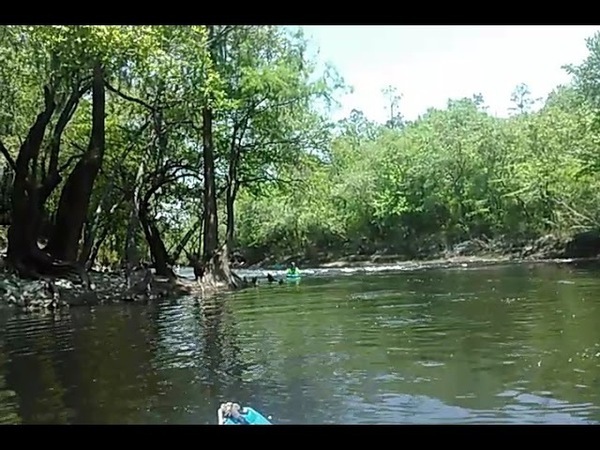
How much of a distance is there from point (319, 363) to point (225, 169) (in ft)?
51.3

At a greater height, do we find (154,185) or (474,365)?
(154,185)

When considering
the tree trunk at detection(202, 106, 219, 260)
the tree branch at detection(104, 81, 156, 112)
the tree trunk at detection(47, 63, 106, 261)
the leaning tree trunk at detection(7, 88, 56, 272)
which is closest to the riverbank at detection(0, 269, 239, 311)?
the leaning tree trunk at detection(7, 88, 56, 272)

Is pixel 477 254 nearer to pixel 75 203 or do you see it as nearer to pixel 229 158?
pixel 229 158

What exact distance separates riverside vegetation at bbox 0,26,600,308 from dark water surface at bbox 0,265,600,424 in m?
4.01

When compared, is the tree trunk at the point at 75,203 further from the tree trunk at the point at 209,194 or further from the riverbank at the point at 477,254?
the riverbank at the point at 477,254

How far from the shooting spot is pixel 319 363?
6.81m

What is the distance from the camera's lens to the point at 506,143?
116 feet

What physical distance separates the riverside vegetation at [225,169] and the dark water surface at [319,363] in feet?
13.1

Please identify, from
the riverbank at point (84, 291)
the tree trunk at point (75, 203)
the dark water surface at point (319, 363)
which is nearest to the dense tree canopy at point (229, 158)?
the tree trunk at point (75, 203)

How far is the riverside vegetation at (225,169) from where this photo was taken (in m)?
14.7
